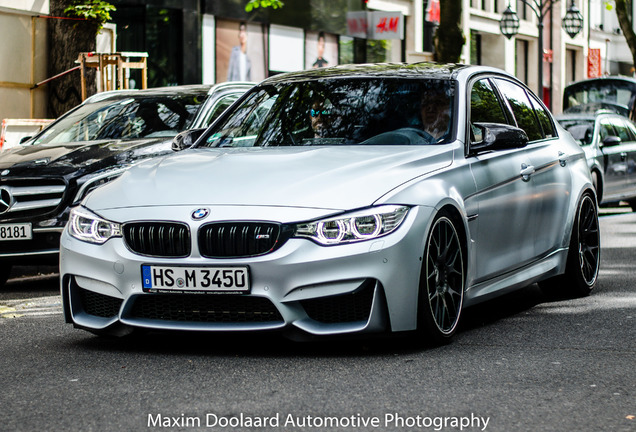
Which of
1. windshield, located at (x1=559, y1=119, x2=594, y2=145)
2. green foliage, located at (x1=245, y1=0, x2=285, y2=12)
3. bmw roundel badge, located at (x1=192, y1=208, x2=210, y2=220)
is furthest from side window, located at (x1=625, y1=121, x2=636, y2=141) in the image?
bmw roundel badge, located at (x1=192, y1=208, x2=210, y2=220)

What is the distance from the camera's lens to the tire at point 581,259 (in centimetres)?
830

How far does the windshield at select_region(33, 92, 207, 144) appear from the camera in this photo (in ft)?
35.3

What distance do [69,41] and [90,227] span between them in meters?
13.7

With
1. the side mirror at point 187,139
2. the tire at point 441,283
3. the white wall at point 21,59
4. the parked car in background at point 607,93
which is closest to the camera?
the tire at point 441,283

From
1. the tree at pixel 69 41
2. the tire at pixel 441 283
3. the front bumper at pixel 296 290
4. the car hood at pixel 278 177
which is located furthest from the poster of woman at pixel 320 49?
the front bumper at pixel 296 290

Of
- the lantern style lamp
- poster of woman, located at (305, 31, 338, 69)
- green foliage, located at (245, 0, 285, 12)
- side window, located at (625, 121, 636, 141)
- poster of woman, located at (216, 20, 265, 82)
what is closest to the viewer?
side window, located at (625, 121, 636, 141)

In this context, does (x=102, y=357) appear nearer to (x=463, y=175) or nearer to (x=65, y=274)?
(x=65, y=274)

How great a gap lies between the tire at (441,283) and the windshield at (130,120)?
188 inches

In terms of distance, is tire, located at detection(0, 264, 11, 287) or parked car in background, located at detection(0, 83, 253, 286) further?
tire, located at detection(0, 264, 11, 287)

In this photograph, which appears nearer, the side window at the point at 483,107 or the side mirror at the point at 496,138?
the side mirror at the point at 496,138

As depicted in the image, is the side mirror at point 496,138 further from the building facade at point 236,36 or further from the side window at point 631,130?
the building facade at point 236,36

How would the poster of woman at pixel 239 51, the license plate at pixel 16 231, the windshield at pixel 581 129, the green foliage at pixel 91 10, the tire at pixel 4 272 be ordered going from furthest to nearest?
the poster of woman at pixel 239 51 → the green foliage at pixel 91 10 → the windshield at pixel 581 129 → the tire at pixel 4 272 → the license plate at pixel 16 231

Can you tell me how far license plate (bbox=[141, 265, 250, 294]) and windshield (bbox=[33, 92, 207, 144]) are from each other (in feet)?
16.0

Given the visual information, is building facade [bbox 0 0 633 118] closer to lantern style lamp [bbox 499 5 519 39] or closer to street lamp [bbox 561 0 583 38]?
street lamp [bbox 561 0 583 38]
